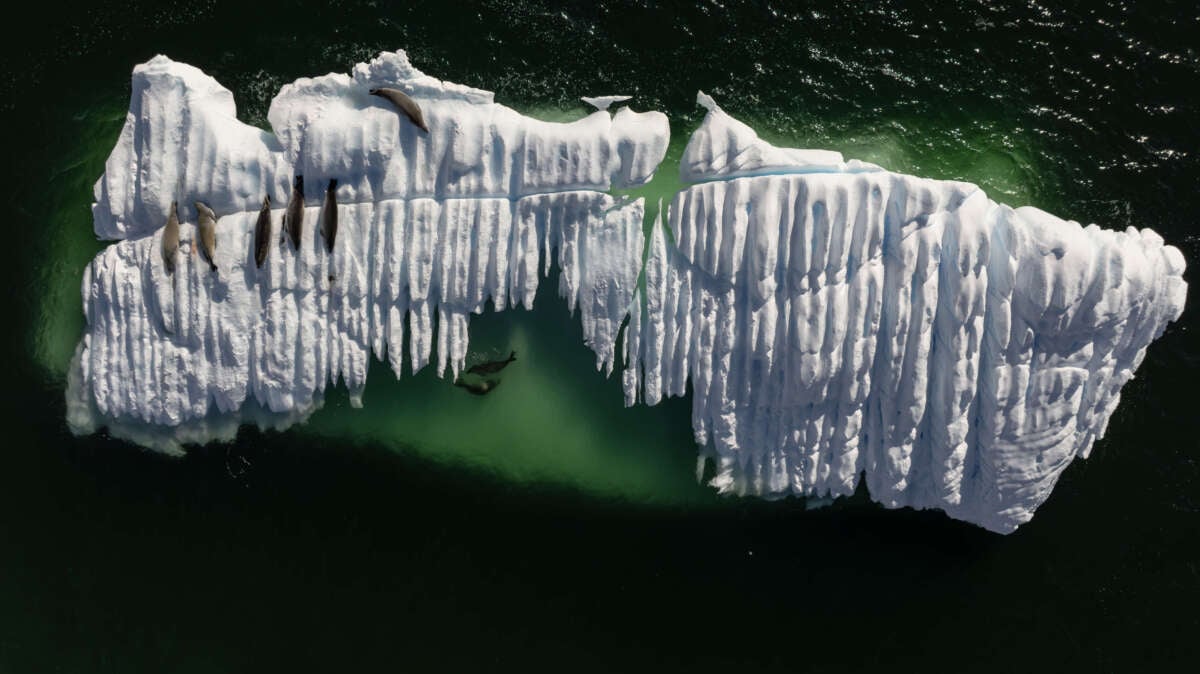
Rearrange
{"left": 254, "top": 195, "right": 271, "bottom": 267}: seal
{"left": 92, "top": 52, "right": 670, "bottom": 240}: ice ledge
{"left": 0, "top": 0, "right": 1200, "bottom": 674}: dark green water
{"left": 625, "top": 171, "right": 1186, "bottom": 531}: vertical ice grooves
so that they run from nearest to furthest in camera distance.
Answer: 1. {"left": 625, "top": 171, "right": 1186, "bottom": 531}: vertical ice grooves
2. {"left": 92, "top": 52, "right": 670, "bottom": 240}: ice ledge
3. {"left": 254, "top": 195, "right": 271, "bottom": 267}: seal
4. {"left": 0, "top": 0, "right": 1200, "bottom": 674}: dark green water

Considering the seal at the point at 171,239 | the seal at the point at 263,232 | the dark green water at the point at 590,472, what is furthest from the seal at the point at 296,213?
the dark green water at the point at 590,472

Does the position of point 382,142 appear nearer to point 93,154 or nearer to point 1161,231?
point 93,154

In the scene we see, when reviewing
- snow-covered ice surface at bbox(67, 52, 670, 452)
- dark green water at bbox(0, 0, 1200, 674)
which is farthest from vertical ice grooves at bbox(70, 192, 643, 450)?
dark green water at bbox(0, 0, 1200, 674)

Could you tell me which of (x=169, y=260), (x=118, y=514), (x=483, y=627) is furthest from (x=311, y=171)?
(x=483, y=627)

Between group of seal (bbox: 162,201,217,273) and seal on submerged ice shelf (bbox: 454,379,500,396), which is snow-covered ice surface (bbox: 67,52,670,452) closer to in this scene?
group of seal (bbox: 162,201,217,273)

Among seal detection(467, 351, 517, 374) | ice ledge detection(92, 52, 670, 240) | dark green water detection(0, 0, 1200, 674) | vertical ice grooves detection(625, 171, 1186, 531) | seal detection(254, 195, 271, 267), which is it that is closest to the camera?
vertical ice grooves detection(625, 171, 1186, 531)

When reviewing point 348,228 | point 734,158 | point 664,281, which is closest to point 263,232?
point 348,228

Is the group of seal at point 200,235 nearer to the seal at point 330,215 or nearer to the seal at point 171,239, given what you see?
the seal at point 171,239
